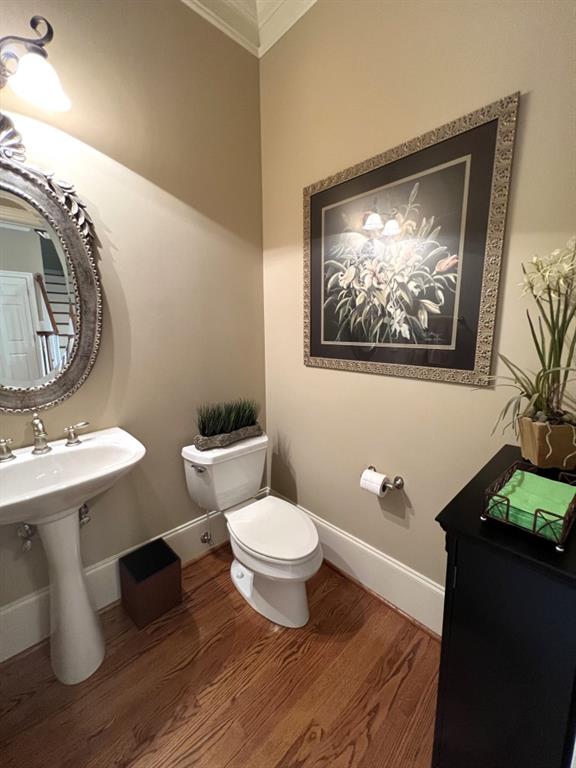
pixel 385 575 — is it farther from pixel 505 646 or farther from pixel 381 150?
pixel 381 150

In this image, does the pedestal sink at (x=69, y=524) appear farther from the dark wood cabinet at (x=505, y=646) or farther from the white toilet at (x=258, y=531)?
the dark wood cabinet at (x=505, y=646)

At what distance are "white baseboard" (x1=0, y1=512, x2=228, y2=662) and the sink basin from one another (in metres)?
0.53

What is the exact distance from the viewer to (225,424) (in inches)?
64.7

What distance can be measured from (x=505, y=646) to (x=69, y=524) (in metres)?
1.35

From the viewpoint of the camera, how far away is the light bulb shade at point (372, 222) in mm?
1312

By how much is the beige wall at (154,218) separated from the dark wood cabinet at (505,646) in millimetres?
1354

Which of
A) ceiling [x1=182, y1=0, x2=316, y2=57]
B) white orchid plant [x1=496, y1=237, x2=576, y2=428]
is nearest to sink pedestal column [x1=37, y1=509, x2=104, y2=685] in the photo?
white orchid plant [x1=496, y1=237, x2=576, y2=428]

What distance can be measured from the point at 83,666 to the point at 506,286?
2.06 meters

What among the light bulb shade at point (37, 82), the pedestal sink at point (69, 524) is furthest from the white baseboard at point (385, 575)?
the light bulb shade at point (37, 82)

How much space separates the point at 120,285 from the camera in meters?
1.42

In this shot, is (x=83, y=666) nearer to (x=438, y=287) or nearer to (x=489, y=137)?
(x=438, y=287)

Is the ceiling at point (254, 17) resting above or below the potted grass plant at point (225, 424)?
above

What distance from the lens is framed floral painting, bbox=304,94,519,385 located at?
3.42ft

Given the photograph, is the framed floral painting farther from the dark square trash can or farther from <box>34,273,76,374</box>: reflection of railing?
the dark square trash can
